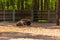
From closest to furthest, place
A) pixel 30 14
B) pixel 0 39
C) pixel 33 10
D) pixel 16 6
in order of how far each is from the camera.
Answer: pixel 0 39 < pixel 33 10 < pixel 30 14 < pixel 16 6

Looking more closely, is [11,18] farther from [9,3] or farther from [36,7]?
[9,3]

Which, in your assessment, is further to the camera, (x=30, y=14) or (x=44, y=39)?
(x=30, y=14)

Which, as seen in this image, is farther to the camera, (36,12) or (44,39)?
(36,12)

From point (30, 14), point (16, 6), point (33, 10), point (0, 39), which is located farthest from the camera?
point (16, 6)

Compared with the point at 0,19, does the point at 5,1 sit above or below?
above

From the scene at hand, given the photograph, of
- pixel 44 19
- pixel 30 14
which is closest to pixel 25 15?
pixel 30 14

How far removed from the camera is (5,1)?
31.3 metres

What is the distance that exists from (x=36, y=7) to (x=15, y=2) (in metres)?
7.46

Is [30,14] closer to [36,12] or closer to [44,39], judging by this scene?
[36,12]

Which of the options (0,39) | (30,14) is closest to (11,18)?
(30,14)

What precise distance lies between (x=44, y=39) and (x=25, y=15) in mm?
15876

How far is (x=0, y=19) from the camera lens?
25.5m

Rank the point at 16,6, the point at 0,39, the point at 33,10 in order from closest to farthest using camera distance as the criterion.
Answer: the point at 0,39, the point at 33,10, the point at 16,6

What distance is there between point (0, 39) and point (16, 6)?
815 inches
